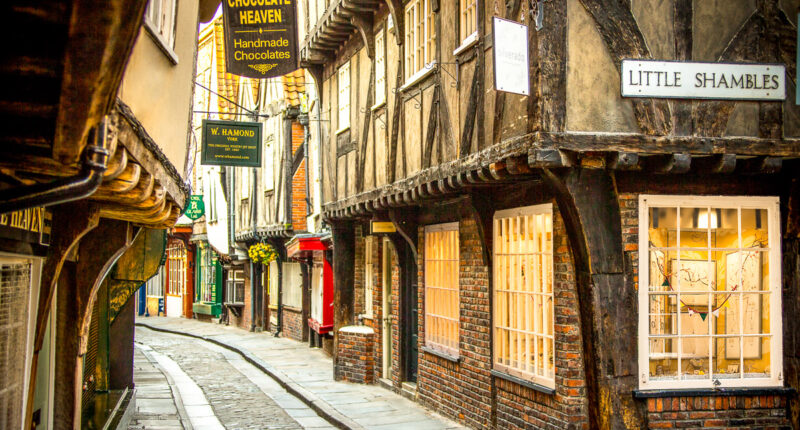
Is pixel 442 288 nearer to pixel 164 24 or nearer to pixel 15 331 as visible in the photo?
pixel 164 24

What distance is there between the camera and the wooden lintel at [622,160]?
7.07 m

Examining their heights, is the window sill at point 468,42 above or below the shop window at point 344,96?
below

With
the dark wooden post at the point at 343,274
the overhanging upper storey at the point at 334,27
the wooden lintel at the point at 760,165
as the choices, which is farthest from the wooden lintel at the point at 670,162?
the dark wooden post at the point at 343,274

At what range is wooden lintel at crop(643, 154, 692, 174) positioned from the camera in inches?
281

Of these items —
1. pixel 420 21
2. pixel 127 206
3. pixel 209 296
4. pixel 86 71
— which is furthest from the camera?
pixel 209 296

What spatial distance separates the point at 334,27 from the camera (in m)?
14.5

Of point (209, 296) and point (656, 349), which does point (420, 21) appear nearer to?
point (656, 349)

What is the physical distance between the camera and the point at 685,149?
23.6ft

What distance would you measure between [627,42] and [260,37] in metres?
4.87

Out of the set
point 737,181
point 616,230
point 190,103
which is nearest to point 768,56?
point 737,181

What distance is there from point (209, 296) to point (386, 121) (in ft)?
69.5

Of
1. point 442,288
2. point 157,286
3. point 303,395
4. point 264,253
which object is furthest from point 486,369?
point 157,286

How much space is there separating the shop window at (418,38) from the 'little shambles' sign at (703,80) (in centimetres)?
328

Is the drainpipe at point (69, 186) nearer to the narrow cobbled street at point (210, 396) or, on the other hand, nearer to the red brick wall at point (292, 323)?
the narrow cobbled street at point (210, 396)
